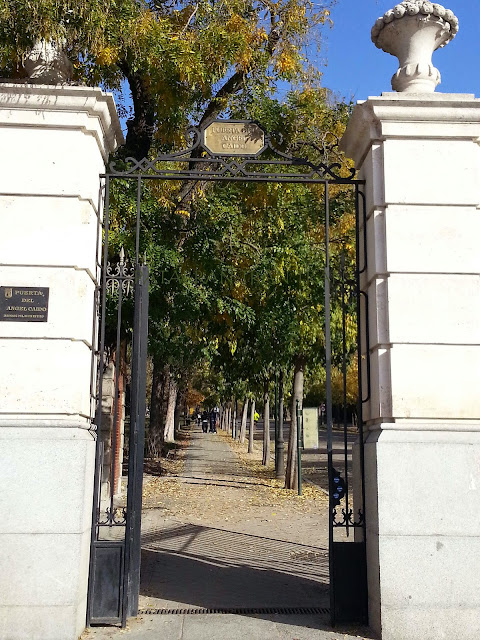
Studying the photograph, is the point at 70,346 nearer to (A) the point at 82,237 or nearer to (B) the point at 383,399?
(A) the point at 82,237

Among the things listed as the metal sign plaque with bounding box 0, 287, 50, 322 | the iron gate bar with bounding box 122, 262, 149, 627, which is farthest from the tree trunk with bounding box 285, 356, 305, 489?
the metal sign plaque with bounding box 0, 287, 50, 322

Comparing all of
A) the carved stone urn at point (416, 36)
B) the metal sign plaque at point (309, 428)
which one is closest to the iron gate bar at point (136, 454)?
the carved stone urn at point (416, 36)

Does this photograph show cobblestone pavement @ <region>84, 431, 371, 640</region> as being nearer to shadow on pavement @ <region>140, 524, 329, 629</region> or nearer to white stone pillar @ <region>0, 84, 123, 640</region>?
shadow on pavement @ <region>140, 524, 329, 629</region>

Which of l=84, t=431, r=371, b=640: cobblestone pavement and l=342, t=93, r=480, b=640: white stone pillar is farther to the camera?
l=84, t=431, r=371, b=640: cobblestone pavement

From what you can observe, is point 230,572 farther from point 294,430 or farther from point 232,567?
point 294,430

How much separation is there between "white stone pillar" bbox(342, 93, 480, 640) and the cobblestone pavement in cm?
80

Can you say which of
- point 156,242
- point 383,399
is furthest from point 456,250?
point 156,242

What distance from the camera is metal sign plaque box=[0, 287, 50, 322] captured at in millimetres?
6625

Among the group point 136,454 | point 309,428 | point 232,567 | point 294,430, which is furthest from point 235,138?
point 294,430

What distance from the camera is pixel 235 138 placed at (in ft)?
24.9

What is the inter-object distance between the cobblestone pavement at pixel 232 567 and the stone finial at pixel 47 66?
515 cm

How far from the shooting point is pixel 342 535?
41.2ft

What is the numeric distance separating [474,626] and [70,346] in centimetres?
418

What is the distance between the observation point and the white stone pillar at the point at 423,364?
20.8ft
